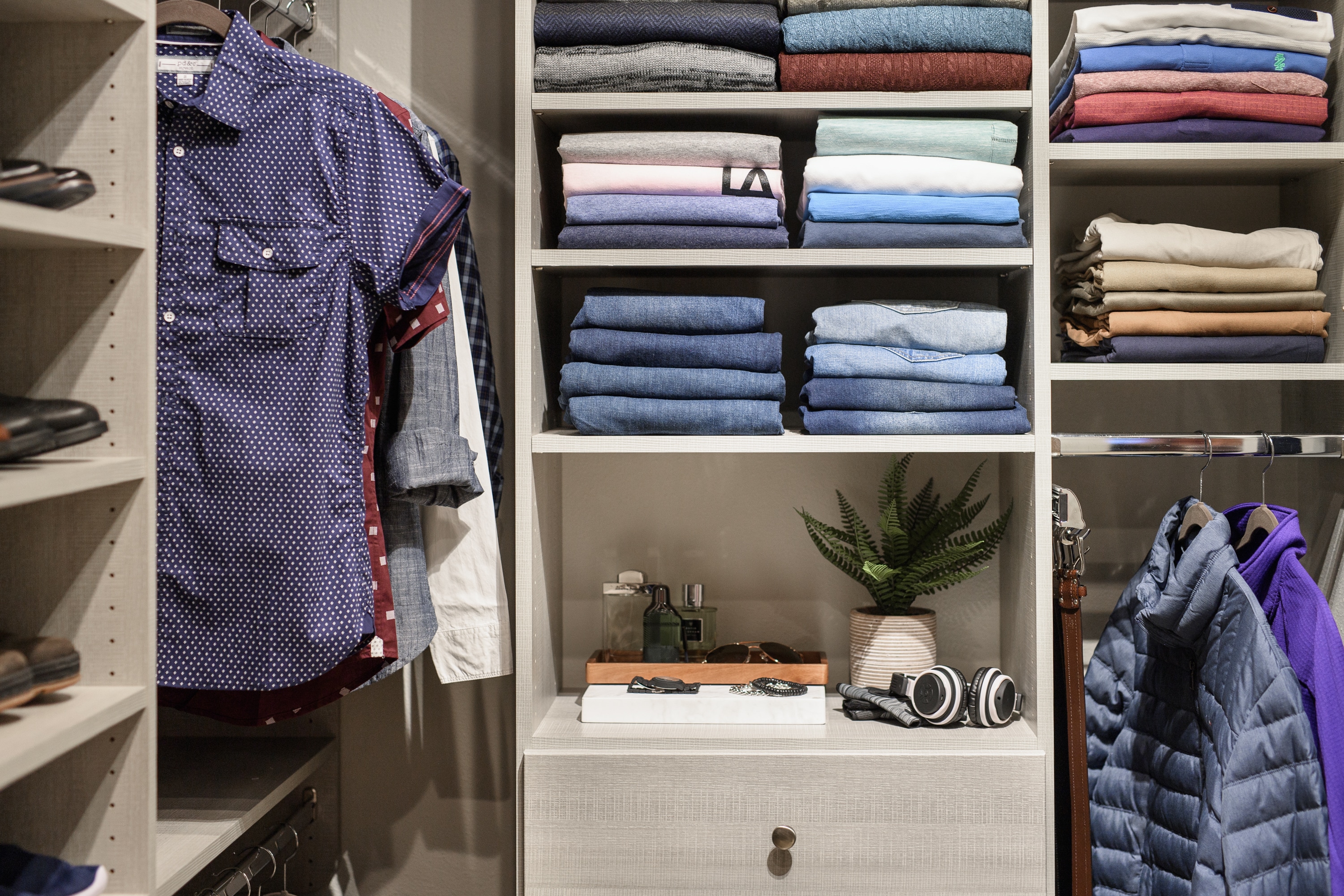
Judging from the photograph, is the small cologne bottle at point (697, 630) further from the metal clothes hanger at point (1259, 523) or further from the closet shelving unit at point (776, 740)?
the metal clothes hanger at point (1259, 523)

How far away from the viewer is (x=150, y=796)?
102 cm

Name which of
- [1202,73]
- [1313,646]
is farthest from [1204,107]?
[1313,646]

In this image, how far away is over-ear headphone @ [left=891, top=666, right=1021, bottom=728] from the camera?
4.99ft

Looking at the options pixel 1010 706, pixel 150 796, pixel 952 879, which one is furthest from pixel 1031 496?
pixel 150 796

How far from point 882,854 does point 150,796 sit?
98 cm

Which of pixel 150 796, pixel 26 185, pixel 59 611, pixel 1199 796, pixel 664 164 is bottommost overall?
pixel 1199 796

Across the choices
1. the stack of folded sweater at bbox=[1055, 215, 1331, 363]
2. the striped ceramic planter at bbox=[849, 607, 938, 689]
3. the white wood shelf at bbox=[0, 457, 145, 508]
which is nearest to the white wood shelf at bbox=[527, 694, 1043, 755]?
the striped ceramic planter at bbox=[849, 607, 938, 689]

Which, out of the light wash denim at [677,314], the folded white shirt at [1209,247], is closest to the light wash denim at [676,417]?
the light wash denim at [677,314]

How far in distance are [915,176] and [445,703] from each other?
4.12 ft

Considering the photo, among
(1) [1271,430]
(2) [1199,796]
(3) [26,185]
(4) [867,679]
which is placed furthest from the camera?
(1) [1271,430]

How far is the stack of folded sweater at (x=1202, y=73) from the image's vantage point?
59.0 inches

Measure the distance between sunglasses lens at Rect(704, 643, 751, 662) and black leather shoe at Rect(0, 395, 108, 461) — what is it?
1000 mm

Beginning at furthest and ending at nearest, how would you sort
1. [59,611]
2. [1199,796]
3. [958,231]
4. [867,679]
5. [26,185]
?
[867,679], [958,231], [1199,796], [59,611], [26,185]

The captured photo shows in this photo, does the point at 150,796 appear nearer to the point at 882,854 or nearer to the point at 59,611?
the point at 59,611
